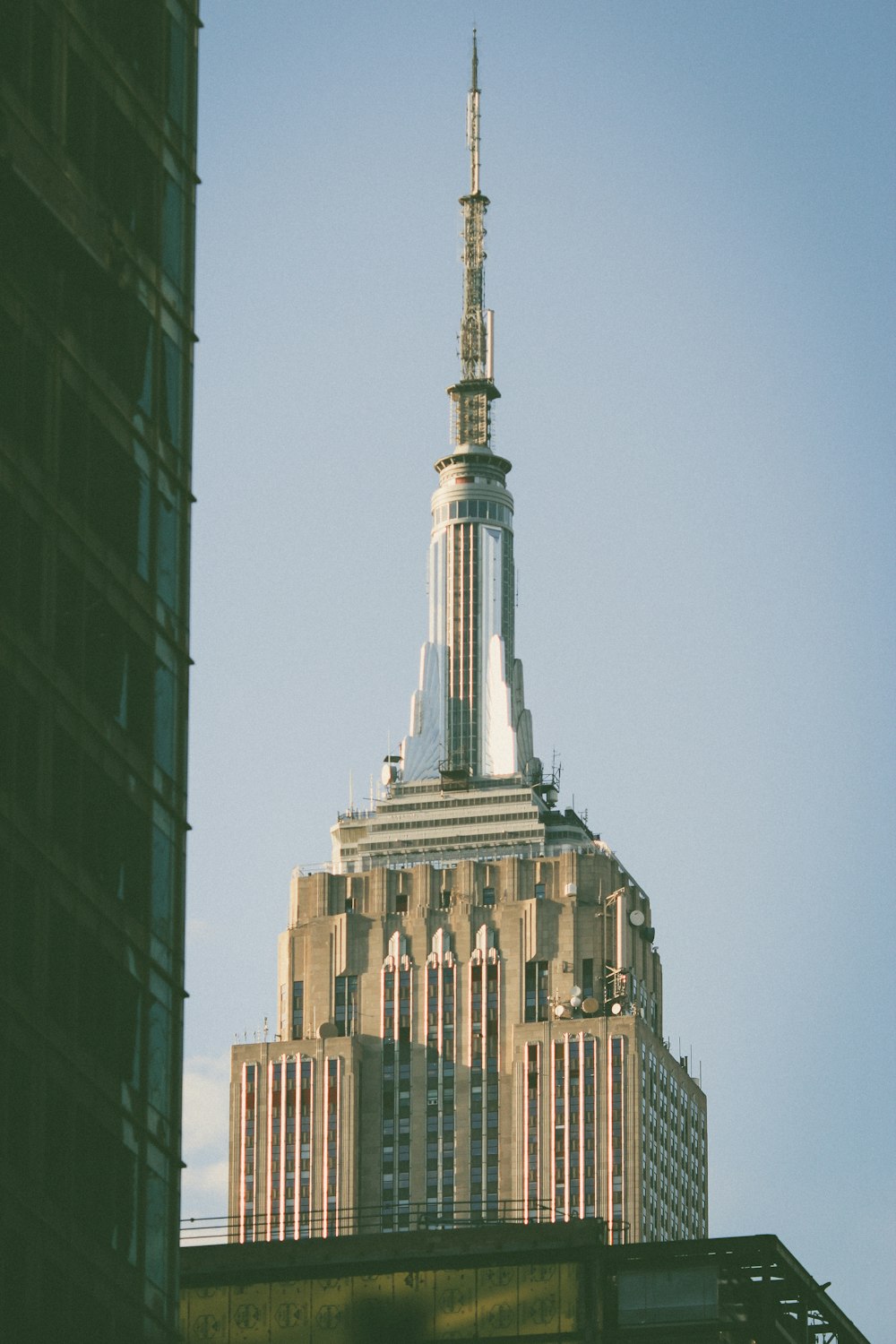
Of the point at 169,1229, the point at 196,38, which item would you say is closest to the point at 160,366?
the point at 196,38

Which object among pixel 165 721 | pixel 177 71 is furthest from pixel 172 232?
pixel 165 721

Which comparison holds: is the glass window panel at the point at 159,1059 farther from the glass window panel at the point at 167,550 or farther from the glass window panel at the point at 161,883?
the glass window panel at the point at 167,550

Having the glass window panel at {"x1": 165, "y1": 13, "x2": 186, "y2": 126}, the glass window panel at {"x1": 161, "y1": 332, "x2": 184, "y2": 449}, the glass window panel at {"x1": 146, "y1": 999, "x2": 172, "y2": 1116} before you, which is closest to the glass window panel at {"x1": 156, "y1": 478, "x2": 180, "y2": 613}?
the glass window panel at {"x1": 161, "y1": 332, "x2": 184, "y2": 449}

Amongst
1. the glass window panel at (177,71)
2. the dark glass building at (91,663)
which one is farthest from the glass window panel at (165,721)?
the glass window panel at (177,71)

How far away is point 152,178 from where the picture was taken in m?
89.4

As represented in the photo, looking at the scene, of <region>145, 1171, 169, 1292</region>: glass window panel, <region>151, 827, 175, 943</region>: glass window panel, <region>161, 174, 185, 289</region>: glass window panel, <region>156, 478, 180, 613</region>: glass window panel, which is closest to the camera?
<region>145, 1171, 169, 1292</region>: glass window panel

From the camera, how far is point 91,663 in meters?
83.2

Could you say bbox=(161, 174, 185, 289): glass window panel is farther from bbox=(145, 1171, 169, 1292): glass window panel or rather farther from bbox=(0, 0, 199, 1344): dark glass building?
bbox=(145, 1171, 169, 1292): glass window panel

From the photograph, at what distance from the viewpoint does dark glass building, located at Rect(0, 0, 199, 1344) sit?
77312mm

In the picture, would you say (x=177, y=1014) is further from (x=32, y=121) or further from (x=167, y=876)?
(x=32, y=121)

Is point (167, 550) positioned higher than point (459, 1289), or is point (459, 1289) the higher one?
point (167, 550)

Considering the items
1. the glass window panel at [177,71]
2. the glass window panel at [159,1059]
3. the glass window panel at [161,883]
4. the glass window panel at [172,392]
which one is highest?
the glass window panel at [177,71]

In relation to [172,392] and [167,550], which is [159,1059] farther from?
[172,392]

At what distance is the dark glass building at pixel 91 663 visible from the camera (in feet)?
254
